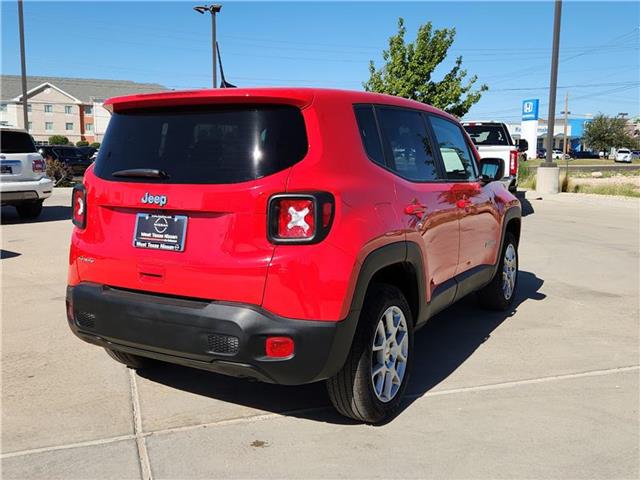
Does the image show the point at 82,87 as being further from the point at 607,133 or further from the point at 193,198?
the point at 193,198

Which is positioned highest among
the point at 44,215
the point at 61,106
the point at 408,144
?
the point at 61,106

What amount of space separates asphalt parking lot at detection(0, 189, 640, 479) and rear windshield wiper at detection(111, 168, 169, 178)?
1410mm

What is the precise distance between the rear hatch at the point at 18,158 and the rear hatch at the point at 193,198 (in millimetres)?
8956

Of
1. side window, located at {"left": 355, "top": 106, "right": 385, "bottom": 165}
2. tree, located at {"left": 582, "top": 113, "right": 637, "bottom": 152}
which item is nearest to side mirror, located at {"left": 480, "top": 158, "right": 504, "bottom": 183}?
side window, located at {"left": 355, "top": 106, "right": 385, "bottom": 165}

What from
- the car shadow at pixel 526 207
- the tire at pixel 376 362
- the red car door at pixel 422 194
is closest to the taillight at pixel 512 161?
the car shadow at pixel 526 207

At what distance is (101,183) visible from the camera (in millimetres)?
3404

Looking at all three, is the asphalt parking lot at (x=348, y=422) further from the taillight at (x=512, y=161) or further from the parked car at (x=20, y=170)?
the taillight at (x=512, y=161)

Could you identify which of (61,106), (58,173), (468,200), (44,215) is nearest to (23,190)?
(44,215)

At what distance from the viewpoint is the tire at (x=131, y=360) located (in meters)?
4.12

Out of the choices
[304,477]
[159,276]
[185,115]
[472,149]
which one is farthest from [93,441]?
[472,149]

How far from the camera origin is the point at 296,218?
289cm

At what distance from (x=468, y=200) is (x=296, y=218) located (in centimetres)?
222

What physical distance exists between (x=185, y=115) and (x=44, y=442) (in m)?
1.91

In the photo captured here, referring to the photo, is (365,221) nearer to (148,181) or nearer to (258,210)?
(258,210)
